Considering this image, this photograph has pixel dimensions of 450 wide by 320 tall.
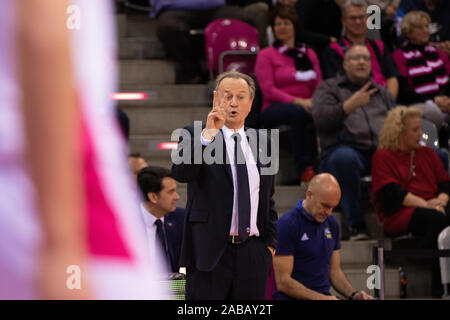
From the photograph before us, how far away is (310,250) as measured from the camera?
4.04 meters

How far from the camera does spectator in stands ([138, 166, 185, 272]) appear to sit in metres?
3.98

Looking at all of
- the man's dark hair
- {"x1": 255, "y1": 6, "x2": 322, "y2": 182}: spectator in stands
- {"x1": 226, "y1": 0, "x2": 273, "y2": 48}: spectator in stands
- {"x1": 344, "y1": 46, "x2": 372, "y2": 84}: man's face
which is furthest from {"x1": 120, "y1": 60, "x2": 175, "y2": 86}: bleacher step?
the man's dark hair

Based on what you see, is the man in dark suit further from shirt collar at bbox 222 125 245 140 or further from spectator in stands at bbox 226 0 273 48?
spectator in stands at bbox 226 0 273 48

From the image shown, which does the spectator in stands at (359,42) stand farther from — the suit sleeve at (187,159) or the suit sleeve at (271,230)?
the suit sleeve at (187,159)

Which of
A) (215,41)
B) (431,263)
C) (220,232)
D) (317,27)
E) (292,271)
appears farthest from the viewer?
(317,27)

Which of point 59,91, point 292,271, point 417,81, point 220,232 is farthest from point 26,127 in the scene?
point 417,81

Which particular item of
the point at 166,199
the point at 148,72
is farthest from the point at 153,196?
the point at 148,72

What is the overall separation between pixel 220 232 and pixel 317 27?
14.5 ft

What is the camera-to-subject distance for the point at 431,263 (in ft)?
16.2

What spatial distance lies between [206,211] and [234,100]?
0.39 metres

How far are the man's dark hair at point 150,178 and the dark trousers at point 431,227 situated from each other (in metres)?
1.61

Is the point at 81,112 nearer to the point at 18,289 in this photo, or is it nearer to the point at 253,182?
the point at 18,289

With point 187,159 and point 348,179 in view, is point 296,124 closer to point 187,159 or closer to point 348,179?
point 348,179

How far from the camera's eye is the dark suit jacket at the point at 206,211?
8.50ft
